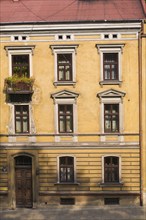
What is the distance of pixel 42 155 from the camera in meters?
21.5

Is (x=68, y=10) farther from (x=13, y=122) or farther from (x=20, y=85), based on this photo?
(x=13, y=122)

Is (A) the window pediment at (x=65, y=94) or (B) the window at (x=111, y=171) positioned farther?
(B) the window at (x=111, y=171)

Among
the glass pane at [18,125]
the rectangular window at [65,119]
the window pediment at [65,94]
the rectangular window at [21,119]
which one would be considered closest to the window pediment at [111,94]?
the window pediment at [65,94]

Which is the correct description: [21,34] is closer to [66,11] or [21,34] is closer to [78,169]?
[66,11]

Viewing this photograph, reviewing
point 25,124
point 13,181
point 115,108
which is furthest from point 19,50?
point 13,181

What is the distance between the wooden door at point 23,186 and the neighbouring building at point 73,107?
0.63 ft

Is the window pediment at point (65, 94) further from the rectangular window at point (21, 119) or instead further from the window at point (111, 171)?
the window at point (111, 171)

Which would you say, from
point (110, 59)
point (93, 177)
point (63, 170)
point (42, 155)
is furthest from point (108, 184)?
point (110, 59)

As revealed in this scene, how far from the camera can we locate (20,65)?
21.4m

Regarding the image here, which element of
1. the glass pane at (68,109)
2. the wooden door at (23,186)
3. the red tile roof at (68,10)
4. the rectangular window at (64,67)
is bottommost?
the wooden door at (23,186)

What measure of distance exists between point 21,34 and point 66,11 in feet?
10.9

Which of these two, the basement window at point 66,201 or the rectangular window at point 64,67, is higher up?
the rectangular window at point 64,67

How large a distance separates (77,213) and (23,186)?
153 inches

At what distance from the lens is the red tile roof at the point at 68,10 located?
69.9 feet
